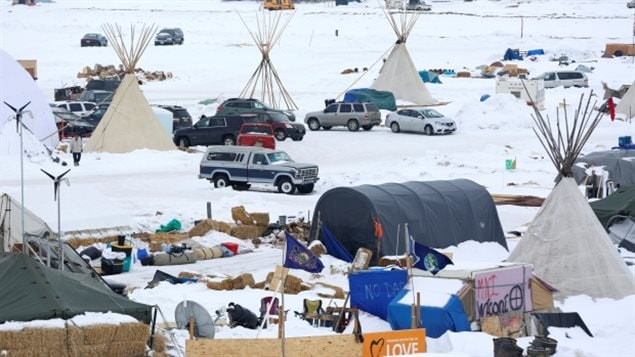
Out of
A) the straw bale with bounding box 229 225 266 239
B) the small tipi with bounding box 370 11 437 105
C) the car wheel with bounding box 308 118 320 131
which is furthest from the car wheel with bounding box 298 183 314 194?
the small tipi with bounding box 370 11 437 105

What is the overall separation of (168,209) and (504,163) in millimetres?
11643

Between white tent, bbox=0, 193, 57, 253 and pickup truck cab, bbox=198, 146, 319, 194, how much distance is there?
12.5 m

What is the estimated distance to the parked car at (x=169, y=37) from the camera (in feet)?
257

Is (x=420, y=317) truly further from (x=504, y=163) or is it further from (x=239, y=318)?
(x=504, y=163)

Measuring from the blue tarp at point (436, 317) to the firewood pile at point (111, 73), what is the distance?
44.4 metres

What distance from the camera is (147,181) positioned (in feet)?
115

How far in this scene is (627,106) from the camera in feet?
161

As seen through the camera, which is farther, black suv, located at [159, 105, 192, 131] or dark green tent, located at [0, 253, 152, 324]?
black suv, located at [159, 105, 192, 131]

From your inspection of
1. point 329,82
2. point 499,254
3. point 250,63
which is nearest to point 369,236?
point 499,254

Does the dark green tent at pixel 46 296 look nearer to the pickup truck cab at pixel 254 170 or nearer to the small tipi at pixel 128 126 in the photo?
the pickup truck cab at pixel 254 170

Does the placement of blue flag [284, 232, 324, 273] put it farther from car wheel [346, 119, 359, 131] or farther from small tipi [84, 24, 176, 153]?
car wheel [346, 119, 359, 131]

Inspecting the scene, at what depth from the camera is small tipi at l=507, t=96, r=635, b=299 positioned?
22.1m

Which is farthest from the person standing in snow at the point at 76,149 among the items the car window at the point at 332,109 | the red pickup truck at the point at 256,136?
the car window at the point at 332,109

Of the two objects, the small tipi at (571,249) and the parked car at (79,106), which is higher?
the parked car at (79,106)
